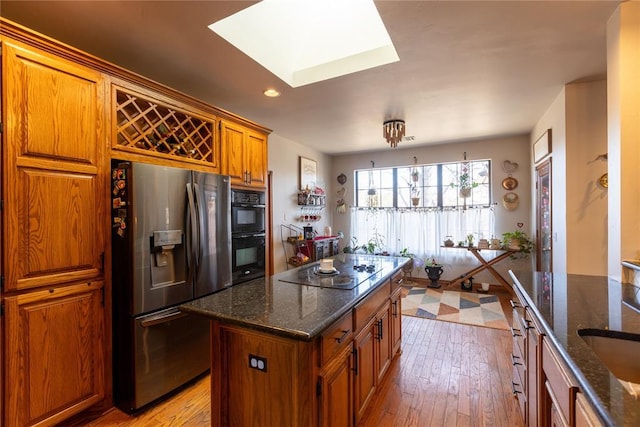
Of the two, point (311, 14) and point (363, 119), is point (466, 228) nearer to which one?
point (363, 119)

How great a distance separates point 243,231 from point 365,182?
3.73m

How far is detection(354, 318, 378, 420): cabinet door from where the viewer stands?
1733 mm

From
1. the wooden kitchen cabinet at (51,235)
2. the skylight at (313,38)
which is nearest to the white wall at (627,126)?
the skylight at (313,38)

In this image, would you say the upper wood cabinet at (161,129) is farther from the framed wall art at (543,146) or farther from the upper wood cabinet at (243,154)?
the framed wall art at (543,146)

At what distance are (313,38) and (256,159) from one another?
1278 millimetres

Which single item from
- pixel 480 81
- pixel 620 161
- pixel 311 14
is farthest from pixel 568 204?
pixel 311 14

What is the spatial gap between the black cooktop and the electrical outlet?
23.9 inches

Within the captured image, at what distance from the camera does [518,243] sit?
4488 mm

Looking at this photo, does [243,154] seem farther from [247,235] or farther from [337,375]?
[337,375]

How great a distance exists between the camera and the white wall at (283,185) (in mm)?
4543

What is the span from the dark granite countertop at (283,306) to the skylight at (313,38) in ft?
5.61

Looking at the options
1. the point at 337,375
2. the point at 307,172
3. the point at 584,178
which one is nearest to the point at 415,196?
the point at 307,172

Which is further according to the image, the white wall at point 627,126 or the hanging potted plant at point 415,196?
the hanging potted plant at point 415,196

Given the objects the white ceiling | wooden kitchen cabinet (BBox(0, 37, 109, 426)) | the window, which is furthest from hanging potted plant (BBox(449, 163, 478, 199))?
wooden kitchen cabinet (BBox(0, 37, 109, 426))
